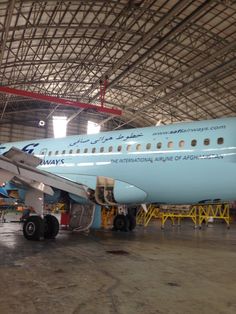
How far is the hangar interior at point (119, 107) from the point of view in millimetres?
5598

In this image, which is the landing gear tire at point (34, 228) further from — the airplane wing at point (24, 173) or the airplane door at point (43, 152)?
the airplane door at point (43, 152)

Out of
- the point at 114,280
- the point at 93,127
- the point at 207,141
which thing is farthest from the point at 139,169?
the point at 93,127

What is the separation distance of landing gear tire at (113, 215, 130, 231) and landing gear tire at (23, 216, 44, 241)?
19.0ft

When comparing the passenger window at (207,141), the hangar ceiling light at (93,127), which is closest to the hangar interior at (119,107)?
the hangar ceiling light at (93,127)

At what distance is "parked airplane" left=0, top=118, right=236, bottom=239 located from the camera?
11.0m

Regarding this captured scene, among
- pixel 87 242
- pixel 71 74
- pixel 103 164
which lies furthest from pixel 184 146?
pixel 71 74

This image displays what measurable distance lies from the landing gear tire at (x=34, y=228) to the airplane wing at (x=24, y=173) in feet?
3.93

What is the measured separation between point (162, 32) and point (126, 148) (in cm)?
1351

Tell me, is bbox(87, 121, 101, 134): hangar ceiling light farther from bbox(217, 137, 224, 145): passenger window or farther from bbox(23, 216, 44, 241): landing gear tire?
bbox(217, 137, 224, 145): passenger window

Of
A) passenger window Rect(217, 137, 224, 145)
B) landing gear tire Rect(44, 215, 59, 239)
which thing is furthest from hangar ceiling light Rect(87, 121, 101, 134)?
passenger window Rect(217, 137, 224, 145)

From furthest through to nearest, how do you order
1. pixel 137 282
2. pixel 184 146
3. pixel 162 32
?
1. pixel 162 32
2. pixel 184 146
3. pixel 137 282

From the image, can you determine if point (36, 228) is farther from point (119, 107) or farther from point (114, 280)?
point (119, 107)

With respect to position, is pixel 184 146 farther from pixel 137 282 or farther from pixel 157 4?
pixel 157 4

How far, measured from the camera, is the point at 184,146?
38.5 feet
